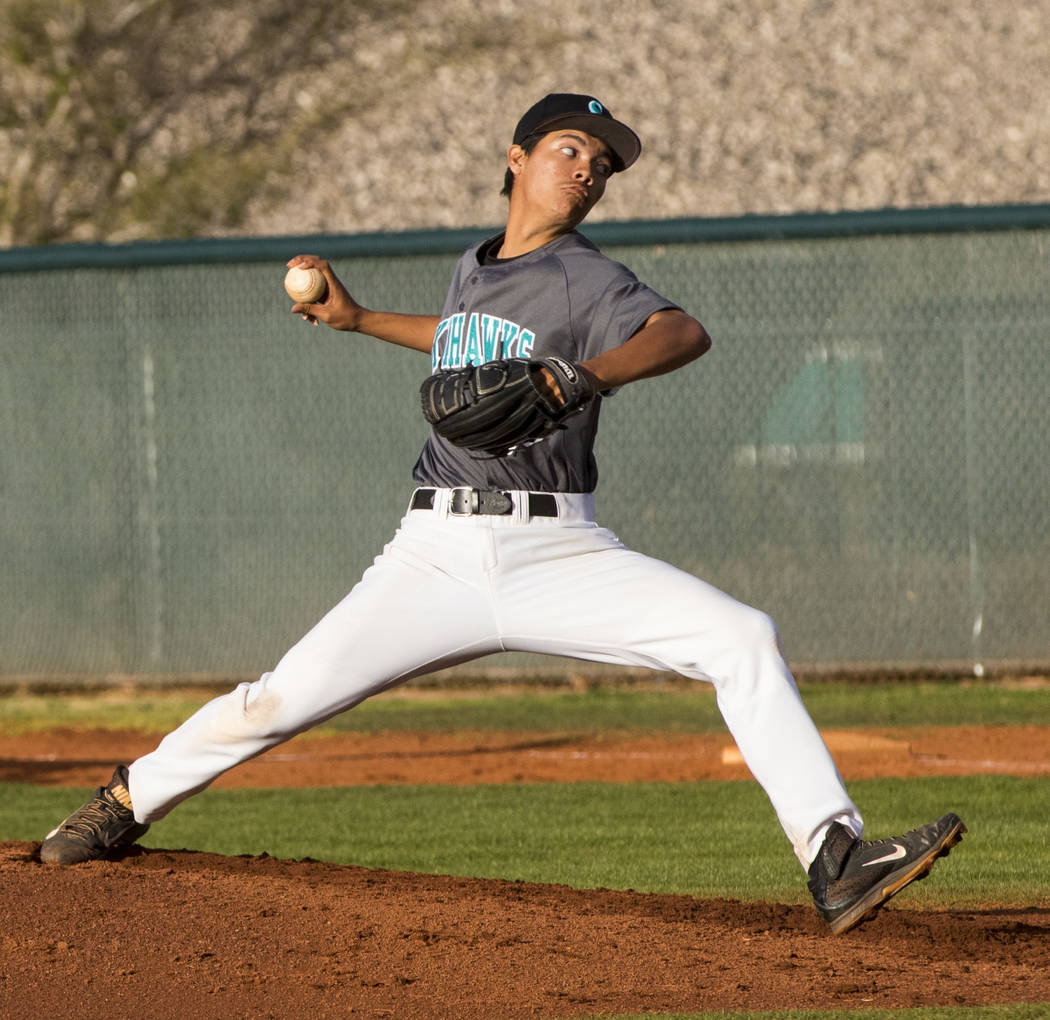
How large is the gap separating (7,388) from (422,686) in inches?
113

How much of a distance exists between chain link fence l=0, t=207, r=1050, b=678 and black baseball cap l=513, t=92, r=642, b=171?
16.7 feet

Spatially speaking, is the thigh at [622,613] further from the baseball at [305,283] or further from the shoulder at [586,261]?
the baseball at [305,283]

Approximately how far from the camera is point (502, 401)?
346 centimetres

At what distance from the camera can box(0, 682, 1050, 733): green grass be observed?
8.41 metres

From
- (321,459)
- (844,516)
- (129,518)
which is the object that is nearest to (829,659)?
(844,516)

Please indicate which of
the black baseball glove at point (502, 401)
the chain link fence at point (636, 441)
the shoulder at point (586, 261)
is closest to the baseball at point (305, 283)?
the shoulder at point (586, 261)

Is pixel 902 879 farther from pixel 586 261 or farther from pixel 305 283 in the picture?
pixel 305 283

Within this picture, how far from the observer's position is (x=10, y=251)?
970 centimetres

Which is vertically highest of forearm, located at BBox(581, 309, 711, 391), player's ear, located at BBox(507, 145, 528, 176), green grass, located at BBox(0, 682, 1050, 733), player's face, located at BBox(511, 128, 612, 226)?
player's ear, located at BBox(507, 145, 528, 176)

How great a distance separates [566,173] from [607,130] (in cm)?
14

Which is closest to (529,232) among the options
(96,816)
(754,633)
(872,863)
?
(754,633)

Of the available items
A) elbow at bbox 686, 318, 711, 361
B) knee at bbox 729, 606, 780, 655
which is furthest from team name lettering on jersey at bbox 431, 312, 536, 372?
knee at bbox 729, 606, 780, 655

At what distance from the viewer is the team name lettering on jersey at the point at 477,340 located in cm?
383

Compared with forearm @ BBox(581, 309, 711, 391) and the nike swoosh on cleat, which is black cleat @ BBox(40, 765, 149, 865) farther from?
the nike swoosh on cleat
